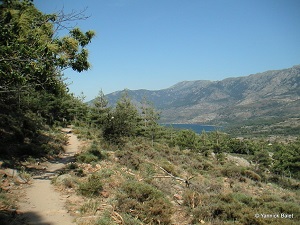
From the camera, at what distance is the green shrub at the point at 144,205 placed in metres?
7.75

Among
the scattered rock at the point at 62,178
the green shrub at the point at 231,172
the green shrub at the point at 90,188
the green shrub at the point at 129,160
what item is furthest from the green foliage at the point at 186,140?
the green shrub at the point at 90,188

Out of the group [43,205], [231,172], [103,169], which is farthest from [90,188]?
[231,172]

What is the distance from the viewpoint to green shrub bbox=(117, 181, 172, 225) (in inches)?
305

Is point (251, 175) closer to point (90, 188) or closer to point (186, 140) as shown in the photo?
point (90, 188)

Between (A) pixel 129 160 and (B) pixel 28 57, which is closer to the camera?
(B) pixel 28 57

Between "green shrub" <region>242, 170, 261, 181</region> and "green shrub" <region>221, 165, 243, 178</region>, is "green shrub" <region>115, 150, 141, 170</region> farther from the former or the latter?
"green shrub" <region>242, 170, 261, 181</region>

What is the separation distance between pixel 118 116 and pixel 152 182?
1000cm

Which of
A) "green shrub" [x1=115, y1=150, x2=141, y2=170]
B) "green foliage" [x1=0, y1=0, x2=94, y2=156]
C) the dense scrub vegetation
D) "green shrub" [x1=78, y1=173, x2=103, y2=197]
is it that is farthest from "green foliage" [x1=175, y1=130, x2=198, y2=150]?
"green shrub" [x1=78, y1=173, x2=103, y2=197]

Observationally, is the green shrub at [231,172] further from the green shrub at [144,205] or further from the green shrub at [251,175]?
the green shrub at [144,205]

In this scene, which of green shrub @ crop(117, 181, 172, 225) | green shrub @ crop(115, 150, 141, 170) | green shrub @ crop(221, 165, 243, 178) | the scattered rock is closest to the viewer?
green shrub @ crop(117, 181, 172, 225)

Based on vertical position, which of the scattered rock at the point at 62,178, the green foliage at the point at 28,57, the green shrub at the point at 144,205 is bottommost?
the green shrub at the point at 144,205

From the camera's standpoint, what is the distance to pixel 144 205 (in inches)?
324

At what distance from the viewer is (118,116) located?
822 inches

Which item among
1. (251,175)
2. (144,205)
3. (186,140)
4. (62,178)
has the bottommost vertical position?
(186,140)
